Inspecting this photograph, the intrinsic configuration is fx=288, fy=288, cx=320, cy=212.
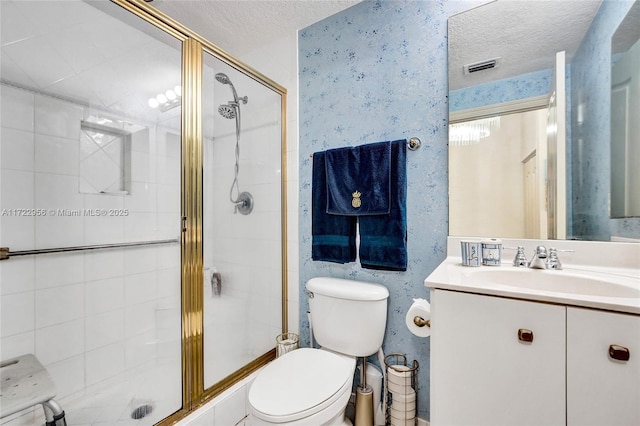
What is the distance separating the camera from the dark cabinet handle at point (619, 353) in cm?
64

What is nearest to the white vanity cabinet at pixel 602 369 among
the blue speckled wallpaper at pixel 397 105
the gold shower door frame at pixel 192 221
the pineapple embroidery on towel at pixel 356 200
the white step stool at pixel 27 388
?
the blue speckled wallpaper at pixel 397 105

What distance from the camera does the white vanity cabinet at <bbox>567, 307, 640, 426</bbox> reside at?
0.64 metres

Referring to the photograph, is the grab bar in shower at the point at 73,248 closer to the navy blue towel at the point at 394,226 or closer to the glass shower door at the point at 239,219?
the glass shower door at the point at 239,219

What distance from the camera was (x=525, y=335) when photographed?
0.74 metres

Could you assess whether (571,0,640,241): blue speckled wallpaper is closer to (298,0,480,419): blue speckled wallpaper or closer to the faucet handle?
the faucet handle

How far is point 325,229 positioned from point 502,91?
1066 millimetres

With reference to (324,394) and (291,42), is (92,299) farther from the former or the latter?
(291,42)

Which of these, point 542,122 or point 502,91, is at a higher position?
point 502,91

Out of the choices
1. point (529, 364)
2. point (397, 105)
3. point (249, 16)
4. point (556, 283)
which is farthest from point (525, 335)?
point (249, 16)

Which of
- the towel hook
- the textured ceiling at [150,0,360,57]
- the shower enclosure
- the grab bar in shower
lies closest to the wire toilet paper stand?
the shower enclosure

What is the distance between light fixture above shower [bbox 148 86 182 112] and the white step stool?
1.12m

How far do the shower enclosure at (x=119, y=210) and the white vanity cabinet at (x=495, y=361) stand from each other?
3.56 ft

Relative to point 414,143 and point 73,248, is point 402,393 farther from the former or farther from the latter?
point 73,248

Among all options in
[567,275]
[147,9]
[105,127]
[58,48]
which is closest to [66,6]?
[58,48]
